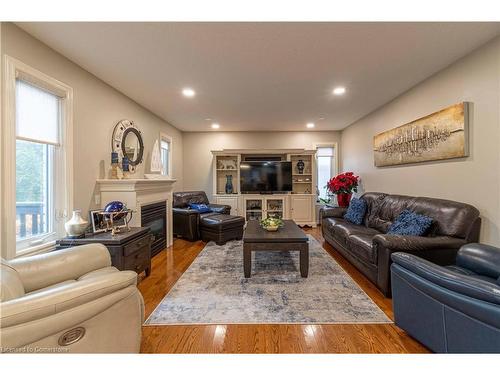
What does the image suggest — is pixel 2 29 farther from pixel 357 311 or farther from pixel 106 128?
pixel 357 311

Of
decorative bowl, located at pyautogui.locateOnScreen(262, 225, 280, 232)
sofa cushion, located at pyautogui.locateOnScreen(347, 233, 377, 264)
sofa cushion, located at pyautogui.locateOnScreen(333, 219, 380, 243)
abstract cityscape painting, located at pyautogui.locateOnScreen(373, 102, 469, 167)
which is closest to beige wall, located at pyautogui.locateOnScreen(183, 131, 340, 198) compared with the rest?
abstract cityscape painting, located at pyautogui.locateOnScreen(373, 102, 469, 167)

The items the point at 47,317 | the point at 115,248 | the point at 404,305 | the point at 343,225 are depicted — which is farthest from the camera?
the point at 343,225

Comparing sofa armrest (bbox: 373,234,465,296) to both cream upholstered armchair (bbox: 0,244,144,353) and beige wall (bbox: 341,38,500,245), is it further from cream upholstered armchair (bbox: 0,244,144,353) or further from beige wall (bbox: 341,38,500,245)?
cream upholstered armchair (bbox: 0,244,144,353)

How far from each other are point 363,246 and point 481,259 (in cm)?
104

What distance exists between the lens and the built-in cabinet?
589 centimetres

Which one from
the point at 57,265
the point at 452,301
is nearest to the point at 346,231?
the point at 452,301

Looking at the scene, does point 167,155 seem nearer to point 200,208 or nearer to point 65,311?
point 200,208

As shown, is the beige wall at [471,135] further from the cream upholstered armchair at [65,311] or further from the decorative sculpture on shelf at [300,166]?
the cream upholstered armchair at [65,311]

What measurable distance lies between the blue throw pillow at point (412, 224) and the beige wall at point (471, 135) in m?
0.47

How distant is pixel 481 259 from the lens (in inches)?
70.9

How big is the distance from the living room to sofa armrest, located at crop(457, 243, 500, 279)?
0.02 metres

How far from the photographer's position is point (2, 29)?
6.04ft
